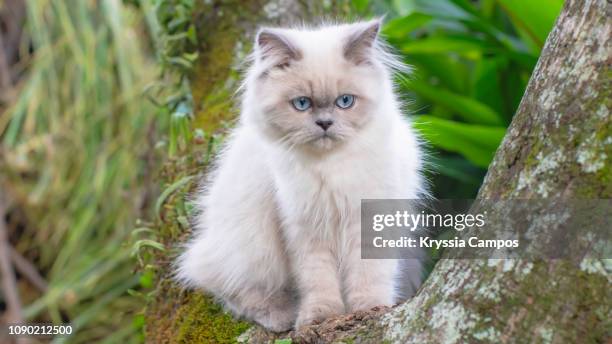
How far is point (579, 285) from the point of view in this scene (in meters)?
1.19

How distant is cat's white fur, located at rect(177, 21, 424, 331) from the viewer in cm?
185

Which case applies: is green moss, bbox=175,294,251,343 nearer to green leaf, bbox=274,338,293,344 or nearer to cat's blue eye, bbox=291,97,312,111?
green leaf, bbox=274,338,293,344

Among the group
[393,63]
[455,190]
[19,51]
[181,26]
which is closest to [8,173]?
[19,51]

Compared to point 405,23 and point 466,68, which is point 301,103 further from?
point 466,68

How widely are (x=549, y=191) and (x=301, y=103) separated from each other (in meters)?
0.80

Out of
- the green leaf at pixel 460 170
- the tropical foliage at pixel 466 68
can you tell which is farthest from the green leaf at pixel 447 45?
the green leaf at pixel 460 170

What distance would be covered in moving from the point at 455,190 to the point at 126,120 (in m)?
1.81

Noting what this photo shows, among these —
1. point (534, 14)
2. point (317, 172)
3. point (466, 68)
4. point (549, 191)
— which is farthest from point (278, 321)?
point (466, 68)

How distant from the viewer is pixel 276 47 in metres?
1.87

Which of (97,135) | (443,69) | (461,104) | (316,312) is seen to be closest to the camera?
(316,312)

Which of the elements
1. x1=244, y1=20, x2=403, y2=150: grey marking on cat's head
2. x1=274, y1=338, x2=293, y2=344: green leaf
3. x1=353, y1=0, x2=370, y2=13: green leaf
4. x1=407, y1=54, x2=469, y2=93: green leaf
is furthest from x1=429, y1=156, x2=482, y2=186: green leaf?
x1=274, y1=338, x2=293, y2=344: green leaf

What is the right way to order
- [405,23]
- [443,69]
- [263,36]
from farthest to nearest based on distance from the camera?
[443,69] < [405,23] < [263,36]

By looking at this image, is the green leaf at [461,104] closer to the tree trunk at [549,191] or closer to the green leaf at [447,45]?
the green leaf at [447,45]

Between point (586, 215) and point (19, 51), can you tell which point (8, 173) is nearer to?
point (19, 51)
